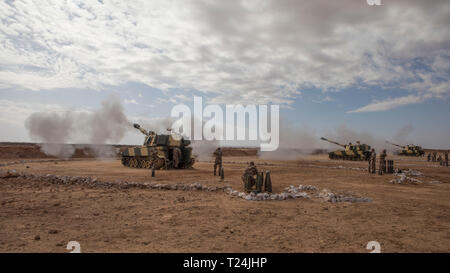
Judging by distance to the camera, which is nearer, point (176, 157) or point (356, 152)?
point (176, 157)

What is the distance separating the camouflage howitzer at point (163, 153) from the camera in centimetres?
2133

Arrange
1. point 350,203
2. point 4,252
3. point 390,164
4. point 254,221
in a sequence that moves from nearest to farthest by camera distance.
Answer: point 4,252 < point 254,221 < point 350,203 < point 390,164

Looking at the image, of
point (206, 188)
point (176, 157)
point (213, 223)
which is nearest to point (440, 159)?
point (176, 157)

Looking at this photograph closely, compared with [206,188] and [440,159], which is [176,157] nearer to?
[206,188]

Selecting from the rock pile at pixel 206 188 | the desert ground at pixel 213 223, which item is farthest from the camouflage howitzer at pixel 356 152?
the rock pile at pixel 206 188

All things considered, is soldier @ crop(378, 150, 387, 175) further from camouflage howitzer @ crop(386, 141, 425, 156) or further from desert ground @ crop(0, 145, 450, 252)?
camouflage howitzer @ crop(386, 141, 425, 156)

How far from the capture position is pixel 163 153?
21.3 meters

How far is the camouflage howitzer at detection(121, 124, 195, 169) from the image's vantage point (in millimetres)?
21328

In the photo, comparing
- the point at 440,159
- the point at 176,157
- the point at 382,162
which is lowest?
the point at 440,159

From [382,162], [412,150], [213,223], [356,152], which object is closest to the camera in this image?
[213,223]
